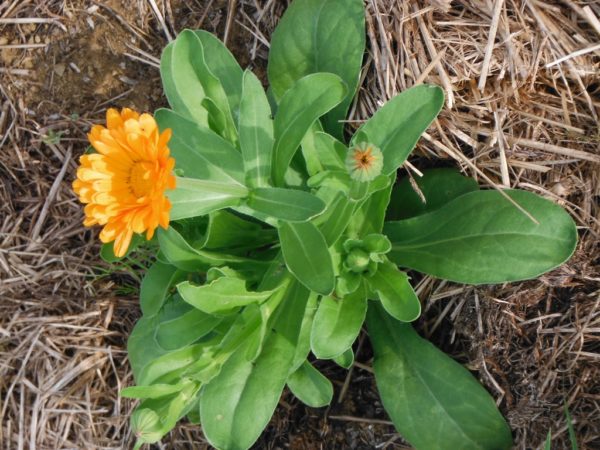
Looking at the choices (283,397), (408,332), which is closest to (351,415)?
(283,397)

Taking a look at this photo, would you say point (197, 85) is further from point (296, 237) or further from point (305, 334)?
point (305, 334)

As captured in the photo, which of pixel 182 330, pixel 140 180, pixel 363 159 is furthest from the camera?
pixel 182 330

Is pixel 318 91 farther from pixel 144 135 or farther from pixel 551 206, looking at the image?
pixel 551 206

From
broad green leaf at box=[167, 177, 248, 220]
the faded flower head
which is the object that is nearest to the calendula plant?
broad green leaf at box=[167, 177, 248, 220]

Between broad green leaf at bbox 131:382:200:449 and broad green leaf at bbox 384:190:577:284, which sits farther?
broad green leaf at bbox 384:190:577:284

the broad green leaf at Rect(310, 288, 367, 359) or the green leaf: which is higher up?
the broad green leaf at Rect(310, 288, 367, 359)

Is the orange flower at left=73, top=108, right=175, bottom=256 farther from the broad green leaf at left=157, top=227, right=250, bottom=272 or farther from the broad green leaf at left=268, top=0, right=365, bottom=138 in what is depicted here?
the broad green leaf at left=268, top=0, right=365, bottom=138

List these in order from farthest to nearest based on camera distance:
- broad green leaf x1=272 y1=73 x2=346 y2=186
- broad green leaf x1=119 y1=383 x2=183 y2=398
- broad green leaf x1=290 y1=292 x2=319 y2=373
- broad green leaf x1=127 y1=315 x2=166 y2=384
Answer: broad green leaf x1=127 y1=315 x2=166 y2=384 → broad green leaf x1=290 y1=292 x2=319 y2=373 → broad green leaf x1=272 y1=73 x2=346 y2=186 → broad green leaf x1=119 y1=383 x2=183 y2=398

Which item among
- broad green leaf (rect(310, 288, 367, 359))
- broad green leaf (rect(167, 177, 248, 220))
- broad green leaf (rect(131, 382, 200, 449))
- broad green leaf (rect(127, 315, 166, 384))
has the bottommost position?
broad green leaf (rect(127, 315, 166, 384))

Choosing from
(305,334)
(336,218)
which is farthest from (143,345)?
(336,218)
